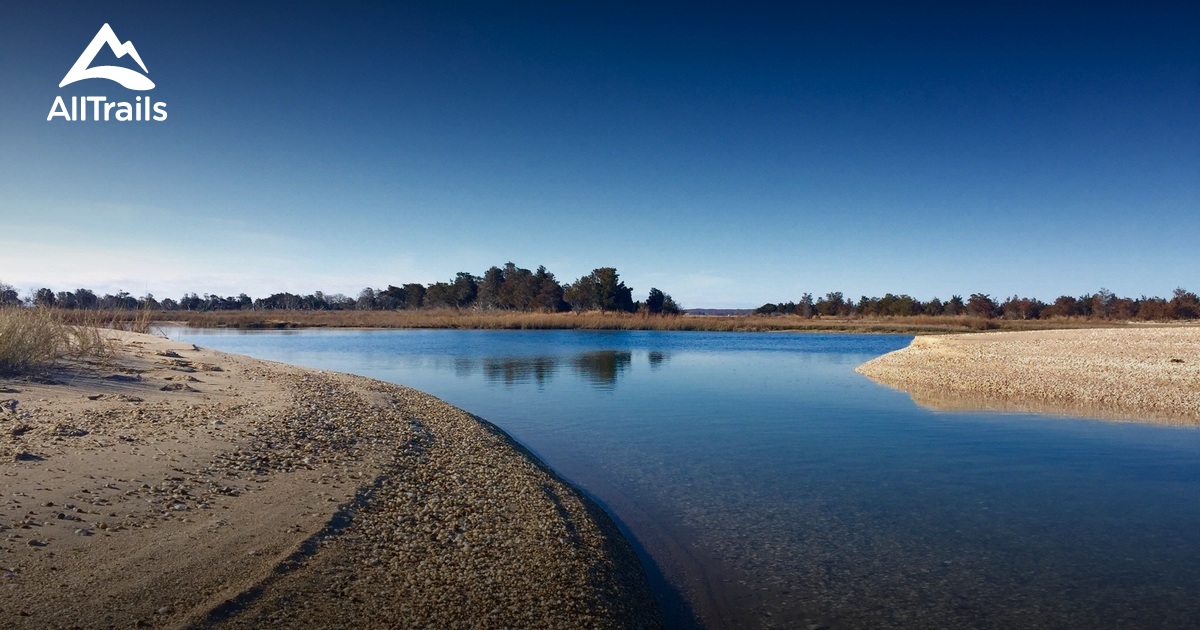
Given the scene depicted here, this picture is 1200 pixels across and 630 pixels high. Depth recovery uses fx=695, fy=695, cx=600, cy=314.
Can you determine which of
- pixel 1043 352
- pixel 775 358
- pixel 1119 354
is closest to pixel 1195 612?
pixel 1119 354

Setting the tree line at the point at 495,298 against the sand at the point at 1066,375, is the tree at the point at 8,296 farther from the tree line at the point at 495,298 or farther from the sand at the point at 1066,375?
the tree line at the point at 495,298

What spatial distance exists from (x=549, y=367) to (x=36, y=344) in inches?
614

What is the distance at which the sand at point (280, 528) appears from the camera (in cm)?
391

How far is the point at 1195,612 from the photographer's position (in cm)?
514

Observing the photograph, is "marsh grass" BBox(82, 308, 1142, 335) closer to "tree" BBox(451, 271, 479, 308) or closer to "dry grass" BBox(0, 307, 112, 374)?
"tree" BBox(451, 271, 479, 308)

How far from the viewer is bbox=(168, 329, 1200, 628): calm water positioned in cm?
Result: 532

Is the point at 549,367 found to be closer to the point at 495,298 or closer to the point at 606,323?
the point at 606,323

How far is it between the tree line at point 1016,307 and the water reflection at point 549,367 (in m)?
55.6

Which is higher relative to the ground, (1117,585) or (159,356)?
(159,356)

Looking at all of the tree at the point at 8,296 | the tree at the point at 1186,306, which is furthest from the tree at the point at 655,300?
the tree at the point at 8,296

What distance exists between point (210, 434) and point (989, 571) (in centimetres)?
776

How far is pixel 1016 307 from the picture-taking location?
75.9 meters

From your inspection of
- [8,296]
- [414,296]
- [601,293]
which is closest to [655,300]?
[601,293]

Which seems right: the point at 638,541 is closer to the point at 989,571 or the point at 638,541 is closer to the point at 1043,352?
the point at 989,571
